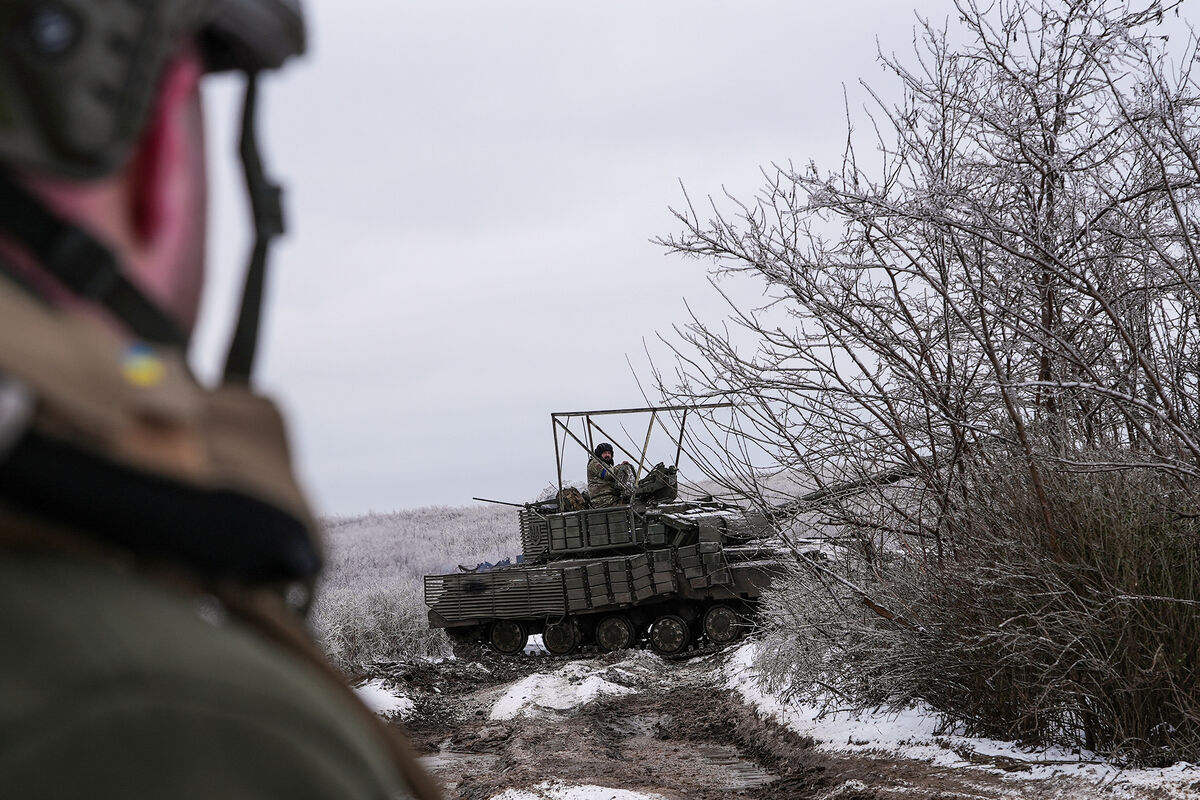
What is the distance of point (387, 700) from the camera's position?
567 inches

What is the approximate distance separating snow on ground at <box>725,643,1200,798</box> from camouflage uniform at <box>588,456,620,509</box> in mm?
8302

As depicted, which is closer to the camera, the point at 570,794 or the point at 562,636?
the point at 570,794

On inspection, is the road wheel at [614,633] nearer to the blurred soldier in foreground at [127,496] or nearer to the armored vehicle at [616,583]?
the armored vehicle at [616,583]

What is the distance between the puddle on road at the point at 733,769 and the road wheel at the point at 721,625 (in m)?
8.95

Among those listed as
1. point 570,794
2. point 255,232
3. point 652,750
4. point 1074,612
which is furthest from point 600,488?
point 255,232

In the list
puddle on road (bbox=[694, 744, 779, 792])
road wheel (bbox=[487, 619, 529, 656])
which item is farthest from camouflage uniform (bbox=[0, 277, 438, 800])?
road wheel (bbox=[487, 619, 529, 656])

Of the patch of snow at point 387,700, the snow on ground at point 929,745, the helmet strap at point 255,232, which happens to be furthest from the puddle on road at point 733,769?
the helmet strap at point 255,232

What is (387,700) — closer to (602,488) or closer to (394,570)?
(602,488)

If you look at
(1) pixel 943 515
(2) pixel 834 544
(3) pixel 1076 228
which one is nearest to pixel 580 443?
(2) pixel 834 544

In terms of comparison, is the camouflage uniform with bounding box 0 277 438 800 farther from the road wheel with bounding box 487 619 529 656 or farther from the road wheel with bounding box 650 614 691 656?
the road wheel with bounding box 487 619 529 656

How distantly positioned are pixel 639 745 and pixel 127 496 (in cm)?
1126

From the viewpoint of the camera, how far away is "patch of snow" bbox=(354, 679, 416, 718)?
1383 centimetres

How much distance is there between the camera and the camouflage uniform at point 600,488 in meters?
20.9

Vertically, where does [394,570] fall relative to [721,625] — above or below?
above
